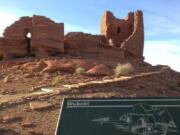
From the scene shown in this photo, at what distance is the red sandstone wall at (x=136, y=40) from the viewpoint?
3475cm

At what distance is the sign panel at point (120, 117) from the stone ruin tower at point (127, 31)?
92.6ft

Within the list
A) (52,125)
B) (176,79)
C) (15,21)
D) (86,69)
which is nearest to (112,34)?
(15,21)

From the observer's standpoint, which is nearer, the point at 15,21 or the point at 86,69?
the point at 86,69

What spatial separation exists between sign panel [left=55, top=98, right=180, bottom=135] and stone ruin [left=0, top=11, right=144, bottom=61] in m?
23.6

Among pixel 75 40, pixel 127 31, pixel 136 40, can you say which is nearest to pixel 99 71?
pixel 75 40

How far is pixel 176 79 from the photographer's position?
60.1 ft

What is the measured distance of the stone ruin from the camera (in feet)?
99.5

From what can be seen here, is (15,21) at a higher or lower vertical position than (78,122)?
higher

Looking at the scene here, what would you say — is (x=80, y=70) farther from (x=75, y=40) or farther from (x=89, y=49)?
(x=75, y=40)

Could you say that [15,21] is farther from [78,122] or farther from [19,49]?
[78,122]

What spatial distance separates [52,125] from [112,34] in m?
28.2

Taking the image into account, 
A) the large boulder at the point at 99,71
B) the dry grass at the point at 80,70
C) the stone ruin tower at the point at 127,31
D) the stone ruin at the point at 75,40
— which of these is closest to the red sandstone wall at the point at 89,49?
the stone ruin at the point at 75,40

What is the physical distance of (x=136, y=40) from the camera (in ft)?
116

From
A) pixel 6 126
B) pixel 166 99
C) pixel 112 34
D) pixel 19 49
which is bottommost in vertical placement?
pixel 6 126
